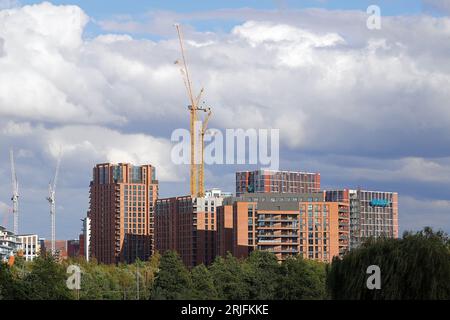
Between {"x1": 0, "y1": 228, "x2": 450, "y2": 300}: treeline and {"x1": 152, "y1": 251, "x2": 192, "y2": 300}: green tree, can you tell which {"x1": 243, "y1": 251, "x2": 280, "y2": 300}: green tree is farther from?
{"x1": 152, "y1": 251, "x2": 192, "y2": 300}: green tree

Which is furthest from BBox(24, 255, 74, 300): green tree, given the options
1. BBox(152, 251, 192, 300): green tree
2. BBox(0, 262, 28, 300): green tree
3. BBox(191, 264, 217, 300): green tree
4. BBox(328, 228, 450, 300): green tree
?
BBox(328, 228, 450, 300): green tree

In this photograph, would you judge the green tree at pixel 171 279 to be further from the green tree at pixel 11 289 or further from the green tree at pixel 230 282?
the green tree at pixel 11 289

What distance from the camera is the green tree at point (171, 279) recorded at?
143325 mm

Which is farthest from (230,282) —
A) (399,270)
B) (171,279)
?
(399,270)

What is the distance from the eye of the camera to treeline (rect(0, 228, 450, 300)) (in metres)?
83.9

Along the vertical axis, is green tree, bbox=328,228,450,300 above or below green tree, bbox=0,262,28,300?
above

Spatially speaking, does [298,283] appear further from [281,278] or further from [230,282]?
[230,282]

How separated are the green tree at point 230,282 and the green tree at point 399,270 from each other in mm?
57519

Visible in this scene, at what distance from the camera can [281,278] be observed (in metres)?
150

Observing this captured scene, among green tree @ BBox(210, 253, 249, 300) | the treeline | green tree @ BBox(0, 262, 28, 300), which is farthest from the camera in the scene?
green tree @ BBox(210, 253, 249, 300)

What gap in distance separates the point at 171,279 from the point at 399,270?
6577 cm
